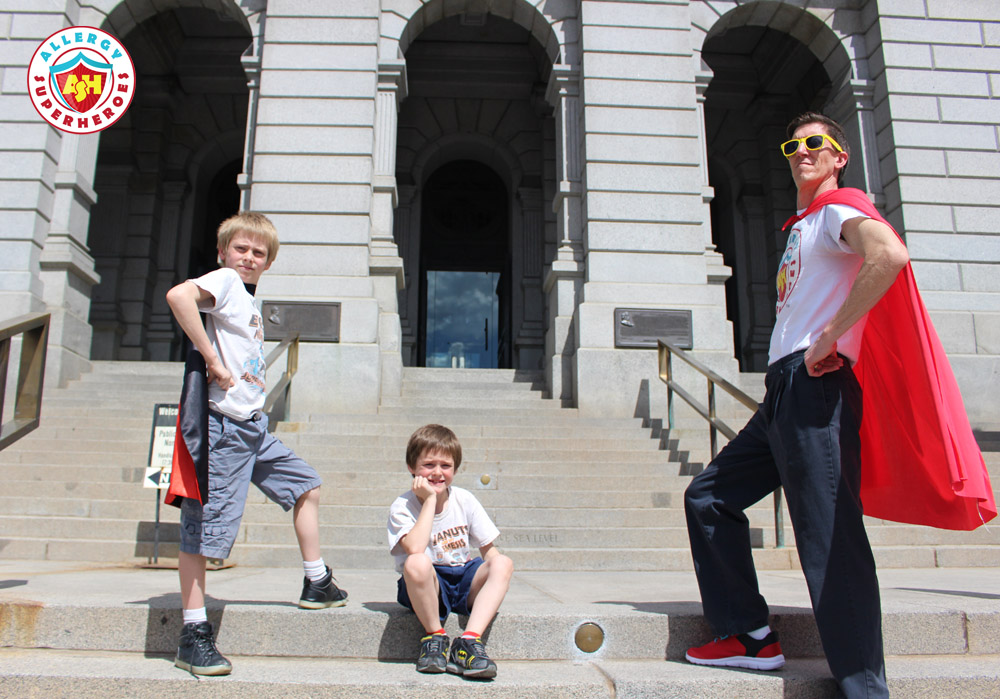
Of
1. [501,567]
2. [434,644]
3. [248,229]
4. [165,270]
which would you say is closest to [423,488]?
[501,567]

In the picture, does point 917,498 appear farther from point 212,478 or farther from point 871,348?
point 212,478

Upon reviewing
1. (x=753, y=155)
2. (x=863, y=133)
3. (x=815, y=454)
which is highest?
(x=753, y=155)

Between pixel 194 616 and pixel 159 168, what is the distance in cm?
1509

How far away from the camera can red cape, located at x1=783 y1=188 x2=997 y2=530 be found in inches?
95.0

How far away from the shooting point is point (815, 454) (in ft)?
8.13

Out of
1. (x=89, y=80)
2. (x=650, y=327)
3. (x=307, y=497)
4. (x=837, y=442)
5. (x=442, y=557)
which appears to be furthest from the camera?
(x=650, y=327)

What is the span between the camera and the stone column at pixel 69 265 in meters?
9.55

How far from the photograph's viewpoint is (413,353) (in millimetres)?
15258

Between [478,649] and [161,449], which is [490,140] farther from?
[478,649]

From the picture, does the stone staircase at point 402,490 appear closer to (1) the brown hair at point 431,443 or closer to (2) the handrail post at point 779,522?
(2) the handrail post at point 779,522

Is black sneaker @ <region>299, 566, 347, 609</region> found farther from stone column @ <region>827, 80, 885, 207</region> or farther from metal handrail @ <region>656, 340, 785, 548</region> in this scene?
stone column @ <region>827, 80, 885, 207</region>

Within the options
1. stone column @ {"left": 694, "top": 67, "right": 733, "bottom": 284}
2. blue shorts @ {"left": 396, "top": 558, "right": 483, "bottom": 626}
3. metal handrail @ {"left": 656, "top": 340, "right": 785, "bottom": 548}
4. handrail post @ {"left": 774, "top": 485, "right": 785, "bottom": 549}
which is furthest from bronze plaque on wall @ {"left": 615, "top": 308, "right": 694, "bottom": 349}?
blue shorts @ {"left": 396, "top": 558, "right": 483, "bottom": 626}

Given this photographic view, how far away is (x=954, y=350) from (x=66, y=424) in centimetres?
1066

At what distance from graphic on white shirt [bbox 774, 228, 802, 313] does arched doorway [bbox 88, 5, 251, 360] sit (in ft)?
47.3
